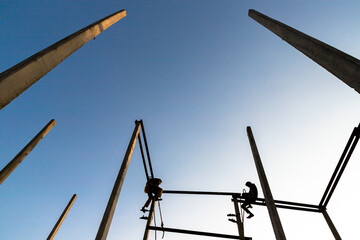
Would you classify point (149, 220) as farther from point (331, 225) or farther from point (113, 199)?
point (331, 225)

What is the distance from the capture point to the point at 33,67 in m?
2.59

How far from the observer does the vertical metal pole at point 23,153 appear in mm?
7535

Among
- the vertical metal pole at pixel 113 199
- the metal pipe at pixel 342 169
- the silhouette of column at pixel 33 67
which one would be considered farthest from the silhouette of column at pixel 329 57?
the metal pipe at pixel 342 169

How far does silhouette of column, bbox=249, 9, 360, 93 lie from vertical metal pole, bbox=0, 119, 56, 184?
10.9m

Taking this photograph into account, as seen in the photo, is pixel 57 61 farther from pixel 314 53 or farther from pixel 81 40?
pixel 314 53

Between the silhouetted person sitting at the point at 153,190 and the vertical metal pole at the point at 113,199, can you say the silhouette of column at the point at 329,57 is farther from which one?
the silhouetted person sitting at the point at 153,190

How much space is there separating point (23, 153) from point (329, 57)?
11.2 meters

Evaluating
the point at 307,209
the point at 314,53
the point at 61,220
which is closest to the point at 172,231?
the point at 307,209

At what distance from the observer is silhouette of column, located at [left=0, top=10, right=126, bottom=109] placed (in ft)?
7.39

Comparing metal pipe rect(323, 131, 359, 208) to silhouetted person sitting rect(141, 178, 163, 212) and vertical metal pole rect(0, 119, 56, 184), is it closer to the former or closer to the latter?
silhouetted person sitting rect(141, 178, 163, 212)

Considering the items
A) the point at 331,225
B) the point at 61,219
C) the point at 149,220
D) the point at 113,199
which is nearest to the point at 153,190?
the point at 149,220

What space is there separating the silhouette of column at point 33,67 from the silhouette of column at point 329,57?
4058mm

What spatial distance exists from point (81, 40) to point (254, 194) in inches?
343

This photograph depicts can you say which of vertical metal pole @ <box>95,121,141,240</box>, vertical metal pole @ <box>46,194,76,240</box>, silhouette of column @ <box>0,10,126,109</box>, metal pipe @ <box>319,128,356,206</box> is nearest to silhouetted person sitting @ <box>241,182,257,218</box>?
metal pipe @ <box>319,128,356,206</box>
